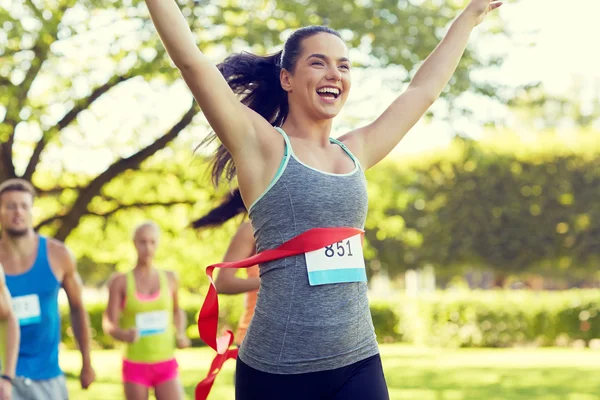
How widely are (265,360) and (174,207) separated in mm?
12639

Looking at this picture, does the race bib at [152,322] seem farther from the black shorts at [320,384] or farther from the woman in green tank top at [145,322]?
the black shorts at [320,384]

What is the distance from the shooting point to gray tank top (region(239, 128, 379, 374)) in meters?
2.69

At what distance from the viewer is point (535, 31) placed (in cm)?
1328

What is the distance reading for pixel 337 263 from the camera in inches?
108

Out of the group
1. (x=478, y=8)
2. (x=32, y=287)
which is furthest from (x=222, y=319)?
(x=478, y=8)

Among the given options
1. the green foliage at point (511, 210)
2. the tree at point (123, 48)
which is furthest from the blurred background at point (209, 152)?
the green foliage at point (511, 210)

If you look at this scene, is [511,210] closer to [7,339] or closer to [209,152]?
[209,152]

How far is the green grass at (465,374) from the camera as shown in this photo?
12.3 meters

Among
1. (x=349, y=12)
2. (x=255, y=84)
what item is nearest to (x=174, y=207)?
(x=349, y=12)

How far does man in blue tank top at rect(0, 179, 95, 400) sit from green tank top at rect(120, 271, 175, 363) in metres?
1.70

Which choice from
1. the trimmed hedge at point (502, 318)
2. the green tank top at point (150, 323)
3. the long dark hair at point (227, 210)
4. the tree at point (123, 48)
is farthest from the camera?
the trimmed hedge at point (502, 318)

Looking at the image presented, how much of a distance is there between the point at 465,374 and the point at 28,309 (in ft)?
36.0

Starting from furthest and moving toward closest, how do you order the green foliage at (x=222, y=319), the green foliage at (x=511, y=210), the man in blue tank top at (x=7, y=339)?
→ 1. the green foliage at (x=511, y=210)
2. the green foliage at (x=222, y=319)
3. the man in blue tank top at (x=7, y=339)

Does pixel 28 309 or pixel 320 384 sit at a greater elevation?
pixel 28 309
